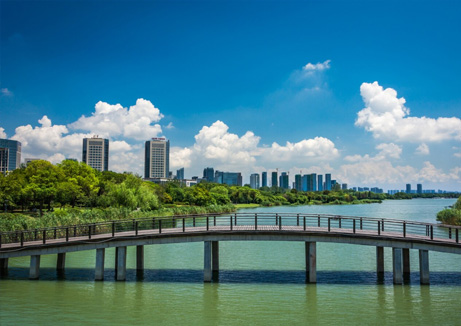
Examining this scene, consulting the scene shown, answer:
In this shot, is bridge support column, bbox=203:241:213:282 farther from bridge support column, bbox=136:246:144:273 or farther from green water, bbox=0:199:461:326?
bridge support column, bbox=136:246:144:273

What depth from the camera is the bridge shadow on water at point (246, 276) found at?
Answer: 1002 inches

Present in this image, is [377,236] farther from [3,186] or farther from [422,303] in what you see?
[3,186]

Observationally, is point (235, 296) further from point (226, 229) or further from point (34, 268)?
point (34, 268)

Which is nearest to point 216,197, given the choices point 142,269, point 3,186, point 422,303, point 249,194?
point 249,194

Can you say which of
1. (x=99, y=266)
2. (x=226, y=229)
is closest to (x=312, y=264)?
(x=226, y=229)

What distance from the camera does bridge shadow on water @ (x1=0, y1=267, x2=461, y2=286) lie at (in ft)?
83.5

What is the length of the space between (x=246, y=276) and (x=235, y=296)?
4.84m

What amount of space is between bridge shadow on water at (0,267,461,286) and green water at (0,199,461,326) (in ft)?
0.22

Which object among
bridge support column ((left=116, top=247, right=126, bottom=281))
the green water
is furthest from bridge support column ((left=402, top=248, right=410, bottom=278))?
bridge support column ((left=116, top=247, right=126, bottom=281))

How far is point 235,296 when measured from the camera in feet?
73.1

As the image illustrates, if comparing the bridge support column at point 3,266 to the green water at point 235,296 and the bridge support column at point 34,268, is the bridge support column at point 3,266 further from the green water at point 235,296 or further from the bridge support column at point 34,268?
the bridge support column at point 34,268

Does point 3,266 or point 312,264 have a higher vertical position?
point 312,264

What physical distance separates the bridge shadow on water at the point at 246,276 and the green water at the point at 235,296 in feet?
0.22

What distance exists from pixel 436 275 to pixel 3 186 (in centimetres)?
7127
